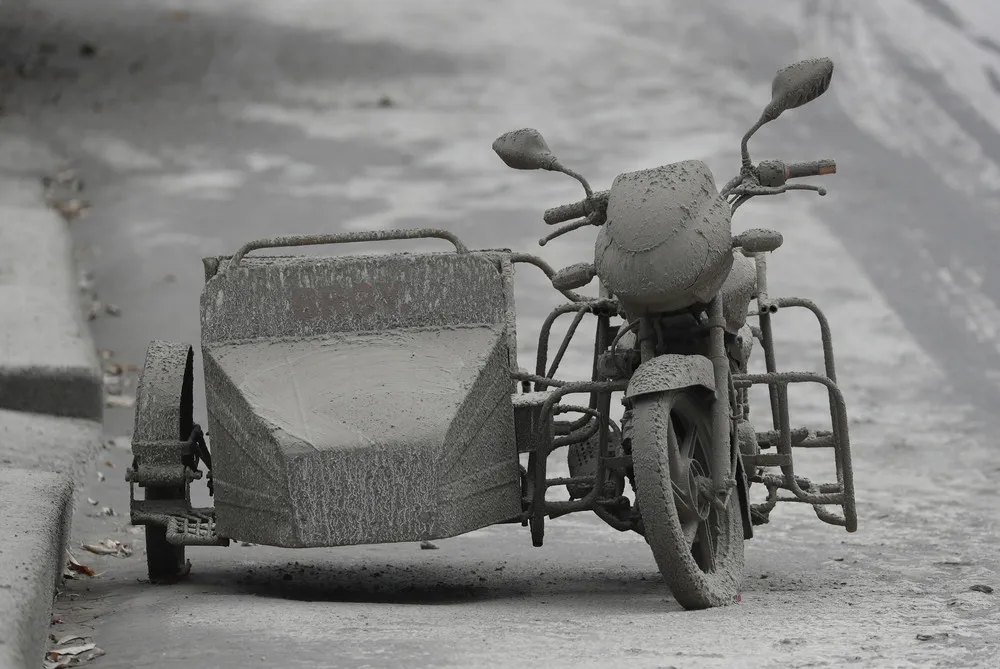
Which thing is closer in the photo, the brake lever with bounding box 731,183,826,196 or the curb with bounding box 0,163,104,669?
the curb with bounding box 0,163,104,669

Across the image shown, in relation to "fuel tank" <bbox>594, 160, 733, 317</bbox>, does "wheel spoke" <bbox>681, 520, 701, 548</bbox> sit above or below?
below

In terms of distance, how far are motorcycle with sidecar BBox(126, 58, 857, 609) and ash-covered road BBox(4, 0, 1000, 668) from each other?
11.5 inches

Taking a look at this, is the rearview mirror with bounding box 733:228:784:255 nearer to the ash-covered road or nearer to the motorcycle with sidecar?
the motorcycle with sidecar

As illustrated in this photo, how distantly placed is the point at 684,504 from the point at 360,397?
1.15m

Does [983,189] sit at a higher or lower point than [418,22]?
lower

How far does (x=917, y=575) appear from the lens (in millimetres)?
6465

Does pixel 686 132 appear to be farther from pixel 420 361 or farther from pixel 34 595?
pixel 34 595

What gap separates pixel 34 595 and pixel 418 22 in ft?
57.0

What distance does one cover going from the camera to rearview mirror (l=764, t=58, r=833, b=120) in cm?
586

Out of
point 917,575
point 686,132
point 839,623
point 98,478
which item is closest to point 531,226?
point 686,132

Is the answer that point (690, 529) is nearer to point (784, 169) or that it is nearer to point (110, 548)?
point (784, 169)

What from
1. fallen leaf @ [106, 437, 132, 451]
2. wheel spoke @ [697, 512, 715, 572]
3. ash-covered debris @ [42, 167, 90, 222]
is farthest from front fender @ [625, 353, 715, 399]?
ash-covered debris @ [42, 167, 90, 222]

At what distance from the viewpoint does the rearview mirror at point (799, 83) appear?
5.86 metres

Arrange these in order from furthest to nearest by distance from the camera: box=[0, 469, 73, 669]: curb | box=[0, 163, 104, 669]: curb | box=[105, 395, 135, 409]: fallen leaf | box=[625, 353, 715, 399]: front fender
Result: box=[105, 395, 135, 409]: fallen leaf
box=[625, 353, 715, 399]: front fender
box=[0, 163, 104, 669]: curb
box=[0, 469, 73, 669]: curb
